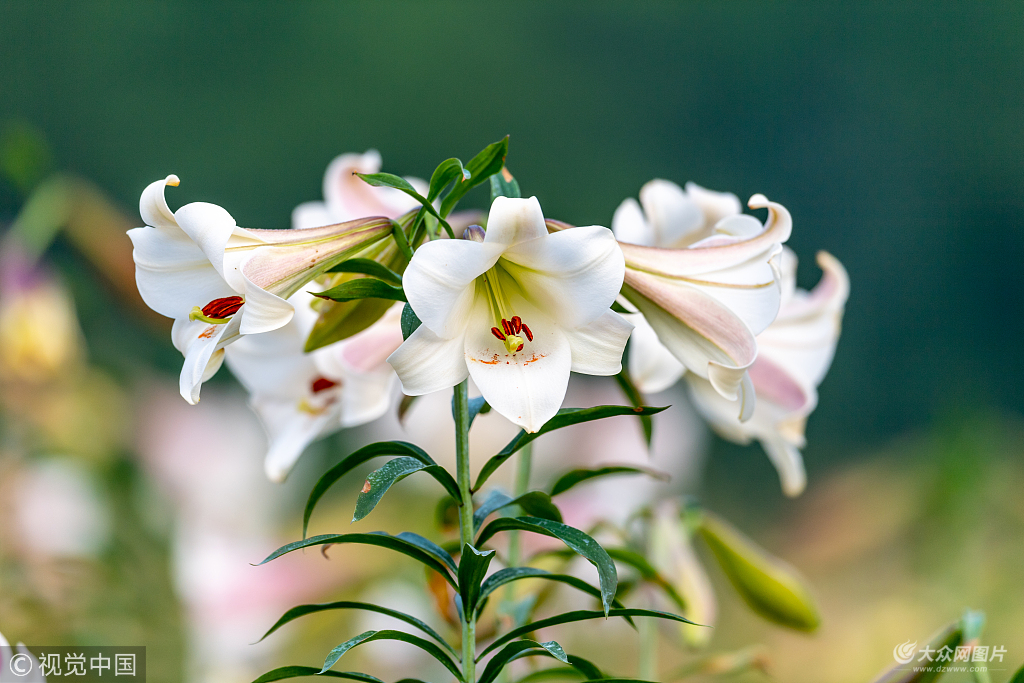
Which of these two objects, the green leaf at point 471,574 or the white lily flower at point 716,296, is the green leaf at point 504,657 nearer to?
the green leaf at point 471,574

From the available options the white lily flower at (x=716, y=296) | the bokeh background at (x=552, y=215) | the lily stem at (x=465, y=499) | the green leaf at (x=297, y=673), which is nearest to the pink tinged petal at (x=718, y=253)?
the white lily flower at (x=716, y=296)

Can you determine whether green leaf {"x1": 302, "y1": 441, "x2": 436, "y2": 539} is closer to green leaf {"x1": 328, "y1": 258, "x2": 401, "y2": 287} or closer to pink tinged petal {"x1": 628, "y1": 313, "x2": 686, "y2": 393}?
green leaf {"x1": 328, "y1": 258, "x2": 401, "y2": 287}

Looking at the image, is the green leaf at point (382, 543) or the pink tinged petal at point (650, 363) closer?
the green leaf at point (382, 543)

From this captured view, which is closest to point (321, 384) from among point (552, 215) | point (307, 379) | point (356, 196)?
point (307, 379)

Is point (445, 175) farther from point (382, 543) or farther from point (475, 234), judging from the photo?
point (382, 543)

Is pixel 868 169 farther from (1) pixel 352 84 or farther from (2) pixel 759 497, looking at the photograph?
(1) pixel 352 84

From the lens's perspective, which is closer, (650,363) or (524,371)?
(524,371)
